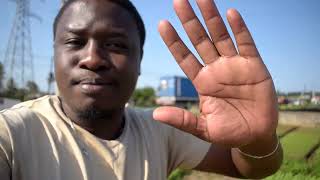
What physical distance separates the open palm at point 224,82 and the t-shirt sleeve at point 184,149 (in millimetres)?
421

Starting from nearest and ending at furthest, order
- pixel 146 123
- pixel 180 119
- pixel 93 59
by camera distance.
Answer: pixel 180 119 < pixel 93 59 < pixel 146 123

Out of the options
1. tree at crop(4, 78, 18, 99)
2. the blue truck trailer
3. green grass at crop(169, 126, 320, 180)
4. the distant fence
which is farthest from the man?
the blue truck trailer

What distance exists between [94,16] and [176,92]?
1306 inches

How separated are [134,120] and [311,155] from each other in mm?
5480

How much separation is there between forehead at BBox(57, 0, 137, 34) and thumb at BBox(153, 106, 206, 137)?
0.52m

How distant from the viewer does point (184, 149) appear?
77.1 inches

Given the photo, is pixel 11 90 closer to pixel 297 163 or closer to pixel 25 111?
pixel 297 163

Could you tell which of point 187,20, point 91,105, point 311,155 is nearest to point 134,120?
point 91,105

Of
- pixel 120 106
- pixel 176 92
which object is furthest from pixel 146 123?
pixel 176 92

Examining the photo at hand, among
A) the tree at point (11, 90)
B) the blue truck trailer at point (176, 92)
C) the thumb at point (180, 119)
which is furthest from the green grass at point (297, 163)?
the blue truck trailer at point (176, 92)

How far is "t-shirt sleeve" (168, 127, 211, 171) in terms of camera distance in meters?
1.95

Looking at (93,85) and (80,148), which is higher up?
(93,85)

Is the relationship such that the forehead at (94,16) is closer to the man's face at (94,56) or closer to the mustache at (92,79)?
the man's face at (94,56)

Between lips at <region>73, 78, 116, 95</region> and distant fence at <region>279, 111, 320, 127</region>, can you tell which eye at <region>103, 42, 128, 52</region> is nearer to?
lips at <region>73, 78, 116, 95</region>
